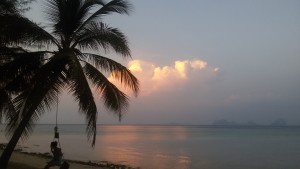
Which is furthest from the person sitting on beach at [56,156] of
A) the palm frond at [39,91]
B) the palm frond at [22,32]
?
the palm frond at [22,32]

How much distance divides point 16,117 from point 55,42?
2670 mm

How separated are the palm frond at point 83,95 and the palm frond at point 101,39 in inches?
42.4

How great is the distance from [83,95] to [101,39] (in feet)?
6.76

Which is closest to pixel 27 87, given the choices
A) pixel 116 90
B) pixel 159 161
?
pixel 116 90

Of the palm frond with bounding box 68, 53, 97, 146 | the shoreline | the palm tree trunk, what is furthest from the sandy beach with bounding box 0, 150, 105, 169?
the palm frond with bounding box 68, 53, 97, 146

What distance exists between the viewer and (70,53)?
12.4 metres

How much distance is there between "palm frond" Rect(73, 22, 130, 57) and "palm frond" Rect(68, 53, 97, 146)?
1.08m

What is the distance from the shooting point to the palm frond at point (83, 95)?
1202cm

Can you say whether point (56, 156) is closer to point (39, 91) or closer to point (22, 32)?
point (39, 91)

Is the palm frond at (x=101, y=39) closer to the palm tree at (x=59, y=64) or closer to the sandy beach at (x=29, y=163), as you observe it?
the palm tree at (x=59, y=64)

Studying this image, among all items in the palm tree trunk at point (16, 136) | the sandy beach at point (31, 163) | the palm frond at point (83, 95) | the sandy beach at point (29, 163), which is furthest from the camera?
the sandy beach at point (31, 163)

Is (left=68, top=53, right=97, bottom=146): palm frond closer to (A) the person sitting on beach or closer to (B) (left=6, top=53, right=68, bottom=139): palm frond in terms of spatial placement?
(B) (left=6, top=53, right=68, bottom=139): palm frond

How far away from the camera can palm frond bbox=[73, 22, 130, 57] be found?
1324 centimetres

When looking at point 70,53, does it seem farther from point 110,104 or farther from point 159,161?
point 159,161
